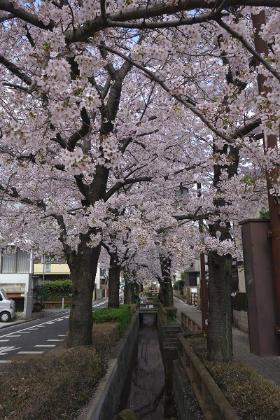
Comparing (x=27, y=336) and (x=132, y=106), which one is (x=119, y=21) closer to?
(x=132, y=106)

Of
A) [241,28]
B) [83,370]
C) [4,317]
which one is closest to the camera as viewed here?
[241,28]

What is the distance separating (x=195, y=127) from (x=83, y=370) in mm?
6669

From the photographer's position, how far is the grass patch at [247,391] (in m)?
5.16

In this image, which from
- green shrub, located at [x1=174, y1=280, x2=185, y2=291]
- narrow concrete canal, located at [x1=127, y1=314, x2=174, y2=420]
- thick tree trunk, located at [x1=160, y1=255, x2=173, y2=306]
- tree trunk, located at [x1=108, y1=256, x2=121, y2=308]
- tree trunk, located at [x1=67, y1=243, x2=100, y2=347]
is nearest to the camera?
tree trunk, located at [x1=67, y1=243, x2=100, y2=347]

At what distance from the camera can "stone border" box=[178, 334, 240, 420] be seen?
5037 millimetres

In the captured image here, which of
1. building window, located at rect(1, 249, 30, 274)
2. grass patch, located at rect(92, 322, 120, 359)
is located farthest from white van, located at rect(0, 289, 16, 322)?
building window, located at rect(1, 249, 30, 274)

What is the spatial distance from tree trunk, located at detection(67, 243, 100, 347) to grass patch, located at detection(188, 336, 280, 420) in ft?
10.2

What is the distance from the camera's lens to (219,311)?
8555mm

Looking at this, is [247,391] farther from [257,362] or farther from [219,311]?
[257,362]

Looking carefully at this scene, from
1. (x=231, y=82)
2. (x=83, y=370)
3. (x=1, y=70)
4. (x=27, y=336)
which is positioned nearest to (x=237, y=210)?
(x=231, y=82)

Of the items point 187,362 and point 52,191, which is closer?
point 187,362

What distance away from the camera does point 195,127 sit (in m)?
11.2

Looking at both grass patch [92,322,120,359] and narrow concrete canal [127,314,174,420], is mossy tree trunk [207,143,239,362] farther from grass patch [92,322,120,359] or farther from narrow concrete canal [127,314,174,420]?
narrow concrete canal [127,314,174,420]

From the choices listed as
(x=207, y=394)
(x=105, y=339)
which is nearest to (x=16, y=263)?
(x=105, y=339)
